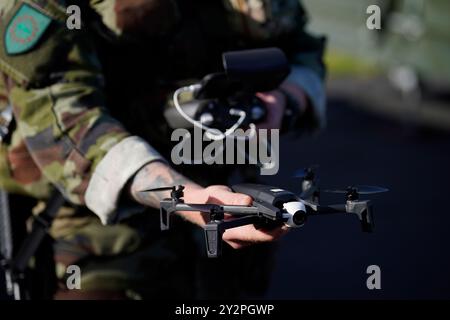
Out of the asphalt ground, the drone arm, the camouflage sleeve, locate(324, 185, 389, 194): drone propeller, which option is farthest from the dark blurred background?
the drone arm

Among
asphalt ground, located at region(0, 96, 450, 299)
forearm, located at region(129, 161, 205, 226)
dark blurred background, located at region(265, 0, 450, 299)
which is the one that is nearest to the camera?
forearm, located at region(129, 161, 205, 226)

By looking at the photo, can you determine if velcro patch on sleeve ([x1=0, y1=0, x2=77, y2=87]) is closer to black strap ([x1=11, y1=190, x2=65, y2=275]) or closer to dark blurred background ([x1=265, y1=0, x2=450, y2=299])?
black strap ([x1=11, y1=190, x2=65, y2=275])

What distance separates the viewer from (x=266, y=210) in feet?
5.50

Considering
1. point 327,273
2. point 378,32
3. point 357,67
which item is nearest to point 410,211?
point 327,273

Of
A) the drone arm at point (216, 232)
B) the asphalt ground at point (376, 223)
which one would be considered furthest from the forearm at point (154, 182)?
the asphalt ground at point (376, 223)

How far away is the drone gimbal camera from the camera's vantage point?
1.67 meters

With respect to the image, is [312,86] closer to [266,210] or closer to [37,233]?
[37,233]

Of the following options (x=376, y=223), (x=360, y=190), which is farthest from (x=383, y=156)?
(x=360, y=190)

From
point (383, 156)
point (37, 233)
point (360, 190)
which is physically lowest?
point (383, 156)

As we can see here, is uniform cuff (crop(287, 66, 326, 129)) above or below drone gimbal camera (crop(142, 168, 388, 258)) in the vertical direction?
below

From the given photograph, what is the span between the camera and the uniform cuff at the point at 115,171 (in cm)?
204

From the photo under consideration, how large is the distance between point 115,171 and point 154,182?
0.11 m

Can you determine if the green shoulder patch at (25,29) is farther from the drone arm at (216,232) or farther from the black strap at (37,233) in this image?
the drone arm at (216,232)
